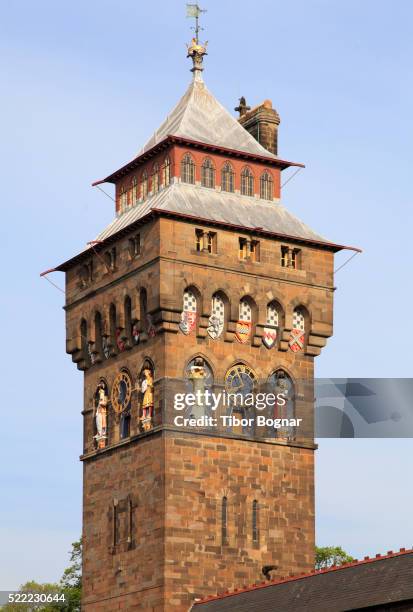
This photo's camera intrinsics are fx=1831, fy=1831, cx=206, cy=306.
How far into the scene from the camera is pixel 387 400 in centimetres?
7925

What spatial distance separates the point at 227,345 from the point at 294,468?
591cm

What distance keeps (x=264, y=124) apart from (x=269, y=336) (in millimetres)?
11882

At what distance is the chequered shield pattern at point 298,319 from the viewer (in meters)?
79.6

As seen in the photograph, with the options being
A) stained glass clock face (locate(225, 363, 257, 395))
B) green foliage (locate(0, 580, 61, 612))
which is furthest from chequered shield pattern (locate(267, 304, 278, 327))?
green foliage (locate(0, 580, 61, 612))

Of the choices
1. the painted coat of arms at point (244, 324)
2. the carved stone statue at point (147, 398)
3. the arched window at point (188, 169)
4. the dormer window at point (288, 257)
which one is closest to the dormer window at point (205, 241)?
the painted coat of arms at point (244, 324)

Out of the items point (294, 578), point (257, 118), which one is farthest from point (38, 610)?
point (294, 578)

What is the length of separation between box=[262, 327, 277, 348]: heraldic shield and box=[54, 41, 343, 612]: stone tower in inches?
→ 3.4

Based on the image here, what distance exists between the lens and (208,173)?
80.5 meters

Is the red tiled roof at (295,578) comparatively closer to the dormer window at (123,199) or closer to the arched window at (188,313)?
the arched window at (188,313)

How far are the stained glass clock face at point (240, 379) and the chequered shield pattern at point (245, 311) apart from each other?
6.70 ft

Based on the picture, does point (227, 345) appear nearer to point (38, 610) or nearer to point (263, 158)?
point (263, 158)

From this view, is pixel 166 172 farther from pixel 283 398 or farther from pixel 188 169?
pixel 283 398

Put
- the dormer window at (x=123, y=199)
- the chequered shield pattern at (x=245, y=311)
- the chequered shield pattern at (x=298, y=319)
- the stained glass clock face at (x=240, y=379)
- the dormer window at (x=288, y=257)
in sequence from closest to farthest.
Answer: the stained glass clock face at (x=240, y=379) → the chequered shield pattern at (x=245, y=311) → the chequered shield pattern at (x=298, y=319) → the dormer window at (x=288, y=257) → the dormer window at (x=123, y=199)

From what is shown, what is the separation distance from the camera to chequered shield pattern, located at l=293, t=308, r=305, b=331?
261ft
